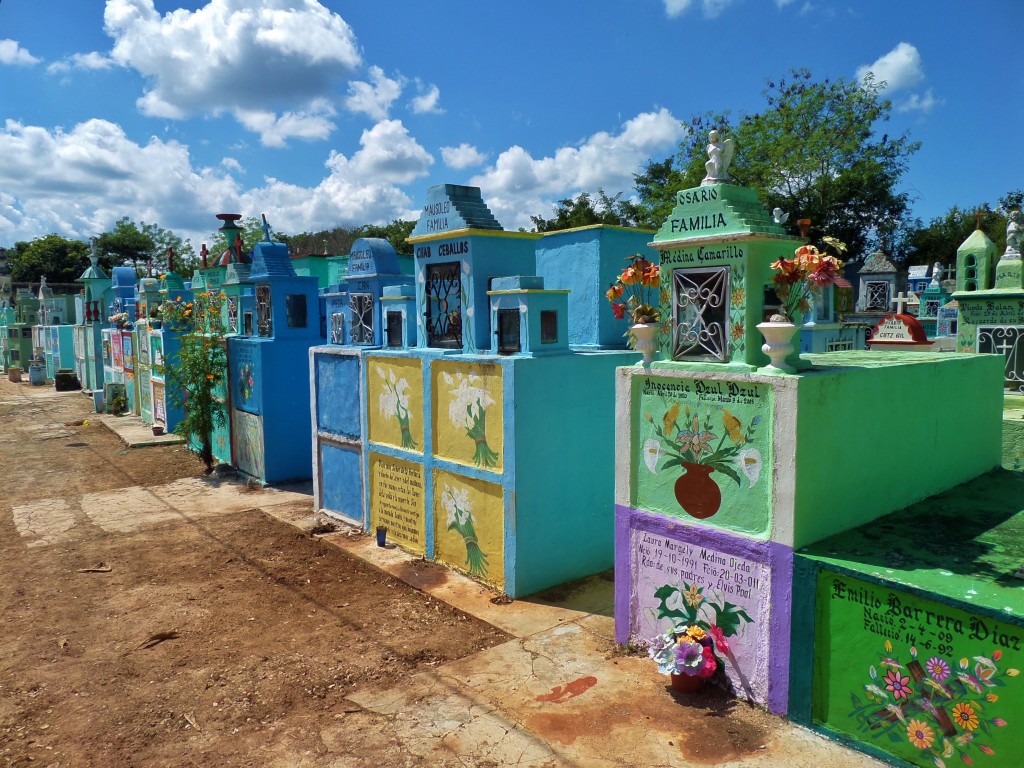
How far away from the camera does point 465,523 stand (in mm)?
8773

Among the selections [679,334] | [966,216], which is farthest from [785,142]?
[679,334]

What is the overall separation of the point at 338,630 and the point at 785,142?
3043cm

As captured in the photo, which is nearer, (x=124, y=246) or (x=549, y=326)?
(x=549, y=326)

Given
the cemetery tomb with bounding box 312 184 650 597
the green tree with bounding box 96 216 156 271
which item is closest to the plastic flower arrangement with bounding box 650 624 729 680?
the cemetery tomb with bounding box 312 184 650 597

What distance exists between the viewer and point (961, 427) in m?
7.03

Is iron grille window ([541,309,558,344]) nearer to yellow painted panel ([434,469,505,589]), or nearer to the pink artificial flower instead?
yellow painted panel ([434,469,505,589])

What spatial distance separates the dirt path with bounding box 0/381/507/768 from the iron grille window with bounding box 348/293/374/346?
303 centimetres

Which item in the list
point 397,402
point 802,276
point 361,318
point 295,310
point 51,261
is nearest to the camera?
point 802,276

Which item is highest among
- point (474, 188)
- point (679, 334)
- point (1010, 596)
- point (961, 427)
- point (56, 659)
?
point (474, 188)

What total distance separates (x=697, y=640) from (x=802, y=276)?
2.94 m

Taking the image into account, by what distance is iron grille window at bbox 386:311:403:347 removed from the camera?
1014 centimetres

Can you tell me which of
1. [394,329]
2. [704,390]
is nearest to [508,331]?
[394,329]

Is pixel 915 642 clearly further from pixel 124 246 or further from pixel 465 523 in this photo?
pixel 124 246

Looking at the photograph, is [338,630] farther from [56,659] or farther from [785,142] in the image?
[785,142]
